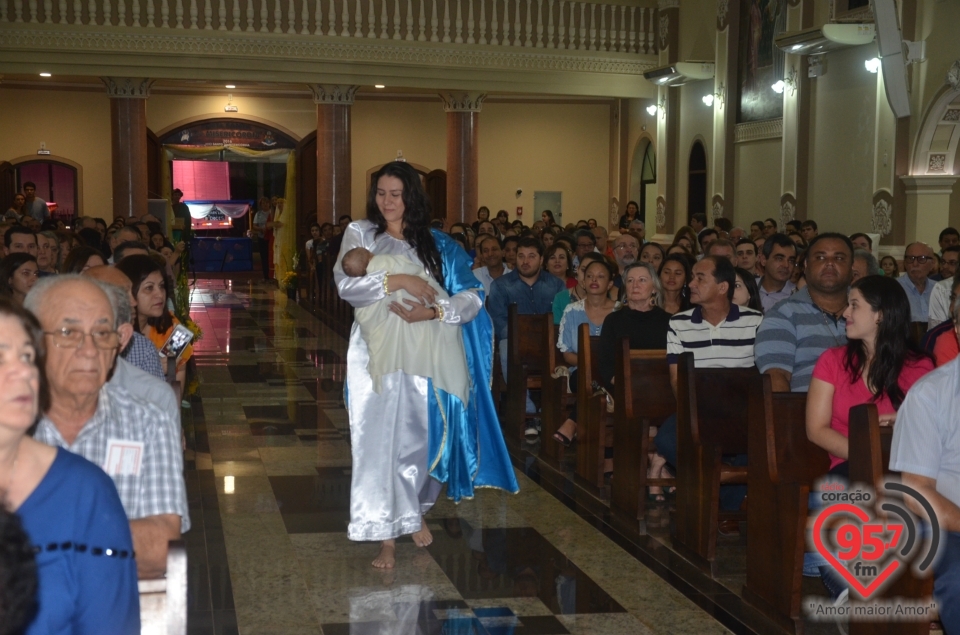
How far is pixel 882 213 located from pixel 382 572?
33.8 feet

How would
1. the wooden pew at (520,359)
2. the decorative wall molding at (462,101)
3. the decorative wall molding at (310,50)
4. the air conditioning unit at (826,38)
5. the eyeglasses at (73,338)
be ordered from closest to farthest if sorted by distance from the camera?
the eyeglasses at (73,338) < the wooden pew at (520,359) < the air conditioning unit at (826,38) < the decorative wall molding at (310,50) < the decorative wall molding at (462,101)

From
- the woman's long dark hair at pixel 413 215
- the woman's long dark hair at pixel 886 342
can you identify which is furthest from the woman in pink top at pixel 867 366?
the woman's long dark hair at pixel 413 215

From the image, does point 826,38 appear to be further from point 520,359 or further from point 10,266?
point 10,266

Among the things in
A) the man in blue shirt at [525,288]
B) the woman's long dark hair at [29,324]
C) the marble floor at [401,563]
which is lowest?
the marble floor at [401,563]

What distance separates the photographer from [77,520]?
1.81 metres

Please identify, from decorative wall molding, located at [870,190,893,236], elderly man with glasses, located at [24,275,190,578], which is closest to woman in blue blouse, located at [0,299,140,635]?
elderly man with glasses, located at [24,275,190,578]

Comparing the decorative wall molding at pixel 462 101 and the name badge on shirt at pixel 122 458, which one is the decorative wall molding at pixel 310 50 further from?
the name badge on shirt at pixel 122 458

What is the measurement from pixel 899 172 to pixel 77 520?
12.5 meters

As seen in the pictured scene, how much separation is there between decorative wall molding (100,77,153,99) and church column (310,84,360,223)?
282cm

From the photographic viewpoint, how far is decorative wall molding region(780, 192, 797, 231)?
15.4 metres

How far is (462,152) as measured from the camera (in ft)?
65.5

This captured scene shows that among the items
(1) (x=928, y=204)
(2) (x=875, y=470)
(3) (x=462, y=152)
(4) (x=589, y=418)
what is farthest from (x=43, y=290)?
(3) (x=462, y=152)

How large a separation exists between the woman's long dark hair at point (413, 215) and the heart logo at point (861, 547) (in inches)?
76.1

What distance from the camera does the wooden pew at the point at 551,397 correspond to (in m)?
6.78
